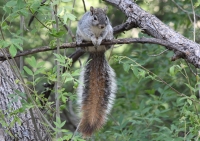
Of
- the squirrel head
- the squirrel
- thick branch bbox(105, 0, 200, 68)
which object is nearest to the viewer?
thick branch bbox(105, 0, 200, 68)

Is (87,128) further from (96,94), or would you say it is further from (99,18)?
(99,18)

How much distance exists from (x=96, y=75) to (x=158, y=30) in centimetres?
69

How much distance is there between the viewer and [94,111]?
258 cm

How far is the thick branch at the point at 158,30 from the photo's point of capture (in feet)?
6.83

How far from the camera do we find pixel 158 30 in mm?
2330

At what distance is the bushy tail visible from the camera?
8.13ft

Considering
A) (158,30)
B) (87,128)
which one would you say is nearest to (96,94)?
(87,128)

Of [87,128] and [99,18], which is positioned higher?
[99,18]

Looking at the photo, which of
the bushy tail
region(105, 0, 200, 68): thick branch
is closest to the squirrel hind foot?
the bushy tail

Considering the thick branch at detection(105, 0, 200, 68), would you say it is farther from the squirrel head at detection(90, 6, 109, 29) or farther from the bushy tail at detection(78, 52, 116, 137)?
the bushy tail at detection(78, 52, 116, 137)

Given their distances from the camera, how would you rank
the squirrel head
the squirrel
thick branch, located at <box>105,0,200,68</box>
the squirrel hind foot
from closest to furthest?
thick branch, located at <box>105,0,200,68</box>, the squirrel hind foot, the squirrel, the squirrel head

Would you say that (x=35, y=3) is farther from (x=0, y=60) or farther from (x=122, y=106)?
(x=122, y=106)

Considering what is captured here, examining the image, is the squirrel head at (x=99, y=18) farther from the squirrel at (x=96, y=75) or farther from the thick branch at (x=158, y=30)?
the thick branch at (x=158, y=30)

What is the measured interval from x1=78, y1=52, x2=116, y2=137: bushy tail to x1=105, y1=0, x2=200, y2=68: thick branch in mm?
470
